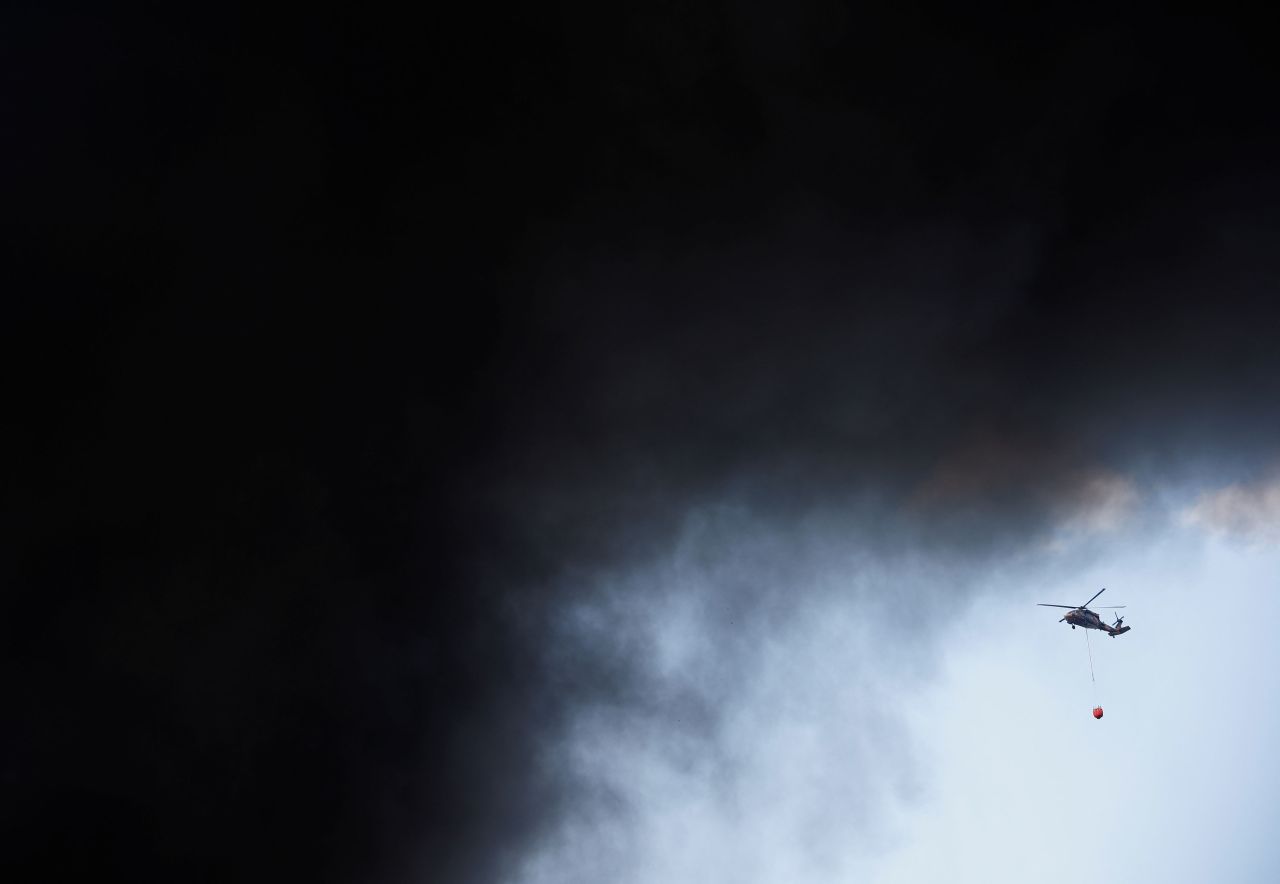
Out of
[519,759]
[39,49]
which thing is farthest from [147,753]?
[39,49]

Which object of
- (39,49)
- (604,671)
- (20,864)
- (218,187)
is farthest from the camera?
(604,671)

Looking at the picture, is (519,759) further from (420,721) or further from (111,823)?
(111,823)

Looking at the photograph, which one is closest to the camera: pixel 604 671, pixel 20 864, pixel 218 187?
pixel 20 864

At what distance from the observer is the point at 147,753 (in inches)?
2616

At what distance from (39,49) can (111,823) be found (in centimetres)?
5049

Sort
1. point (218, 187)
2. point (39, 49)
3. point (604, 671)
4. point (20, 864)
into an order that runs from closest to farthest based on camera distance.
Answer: point (20, 864), point (39, 49), point (218, 187), point (604, 671)

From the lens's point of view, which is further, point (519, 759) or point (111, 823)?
point (519, 759)

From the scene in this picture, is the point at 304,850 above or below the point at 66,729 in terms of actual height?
below

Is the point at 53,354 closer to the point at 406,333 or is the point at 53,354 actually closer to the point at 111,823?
the point at 406,333

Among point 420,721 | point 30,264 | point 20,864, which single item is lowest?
point 20,864

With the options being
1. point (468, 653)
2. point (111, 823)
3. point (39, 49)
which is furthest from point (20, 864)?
point (39, 49)

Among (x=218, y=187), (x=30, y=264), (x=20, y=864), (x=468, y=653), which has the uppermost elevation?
(x=218, y=187)

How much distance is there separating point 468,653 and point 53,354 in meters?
35.7

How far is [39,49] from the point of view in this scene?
65250mm
